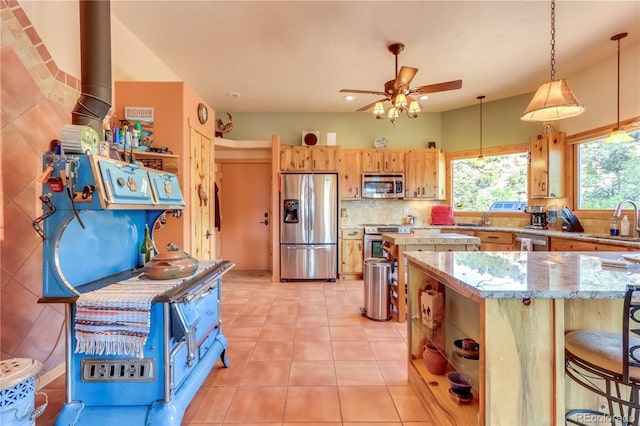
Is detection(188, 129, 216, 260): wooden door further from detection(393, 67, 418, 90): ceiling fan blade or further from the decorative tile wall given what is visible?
detection(393, 67, 418, 90): ceiling fan blade

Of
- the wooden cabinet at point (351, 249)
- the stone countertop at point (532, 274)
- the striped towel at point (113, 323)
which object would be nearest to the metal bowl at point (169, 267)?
the striped towel at point (113, 323)

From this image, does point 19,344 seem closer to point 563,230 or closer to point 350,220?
point 350,220

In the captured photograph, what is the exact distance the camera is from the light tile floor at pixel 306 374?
1.82 m

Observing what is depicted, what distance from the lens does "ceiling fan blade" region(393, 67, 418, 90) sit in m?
2.80

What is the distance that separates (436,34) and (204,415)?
12.6 feet

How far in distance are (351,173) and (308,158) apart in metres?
0.85

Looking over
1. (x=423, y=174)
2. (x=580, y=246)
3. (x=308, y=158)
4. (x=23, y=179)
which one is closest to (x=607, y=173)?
(x=580, y=246)

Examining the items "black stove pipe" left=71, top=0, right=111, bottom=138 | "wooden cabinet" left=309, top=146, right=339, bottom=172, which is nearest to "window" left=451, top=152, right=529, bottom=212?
"wooden cabinet" left=309, top=146, right=339, bottom=172

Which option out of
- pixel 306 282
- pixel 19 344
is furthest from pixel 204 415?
pixel 306 282

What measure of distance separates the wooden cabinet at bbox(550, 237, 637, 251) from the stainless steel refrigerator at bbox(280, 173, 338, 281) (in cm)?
307

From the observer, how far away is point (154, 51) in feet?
11.2

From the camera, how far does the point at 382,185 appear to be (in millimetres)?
5480

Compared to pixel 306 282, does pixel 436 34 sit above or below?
above

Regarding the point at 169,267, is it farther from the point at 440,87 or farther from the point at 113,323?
the point at 440,87
